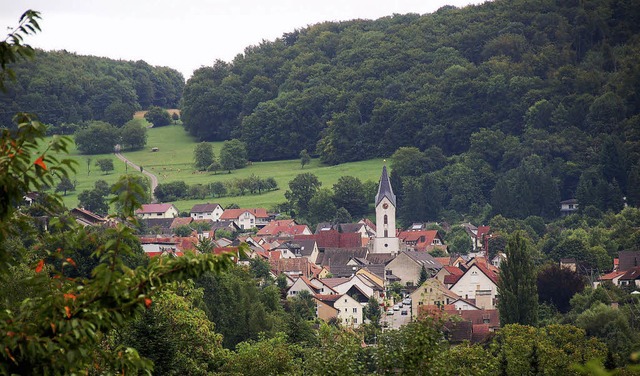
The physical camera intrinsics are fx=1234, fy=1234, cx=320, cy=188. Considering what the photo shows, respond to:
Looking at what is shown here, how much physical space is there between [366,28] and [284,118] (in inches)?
1665

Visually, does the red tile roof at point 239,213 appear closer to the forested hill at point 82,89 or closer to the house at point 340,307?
the forested hill at point 82,89

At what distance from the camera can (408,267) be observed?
7769 cm

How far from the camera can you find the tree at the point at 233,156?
127375 mm

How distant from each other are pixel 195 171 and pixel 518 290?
81302mm

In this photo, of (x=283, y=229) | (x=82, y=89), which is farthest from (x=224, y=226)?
(x=82, y=89)

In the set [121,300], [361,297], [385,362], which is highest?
[121,300]

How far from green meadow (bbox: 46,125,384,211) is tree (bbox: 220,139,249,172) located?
2.41 feet

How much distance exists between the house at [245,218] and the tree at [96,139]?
32.7 meters

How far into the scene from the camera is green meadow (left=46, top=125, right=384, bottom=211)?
114938 mm

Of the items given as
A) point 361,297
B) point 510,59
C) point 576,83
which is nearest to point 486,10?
point 510,59

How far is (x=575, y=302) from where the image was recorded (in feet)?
181

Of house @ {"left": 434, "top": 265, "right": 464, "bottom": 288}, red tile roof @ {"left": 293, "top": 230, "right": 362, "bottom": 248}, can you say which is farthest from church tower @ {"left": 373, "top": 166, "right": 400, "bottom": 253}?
house @ {"left": 434, "top": 265, "right": 464, "bottom": 288}

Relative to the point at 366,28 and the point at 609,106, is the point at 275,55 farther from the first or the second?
the point at 609,106

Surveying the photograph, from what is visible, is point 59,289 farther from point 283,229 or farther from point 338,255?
point 283,229
